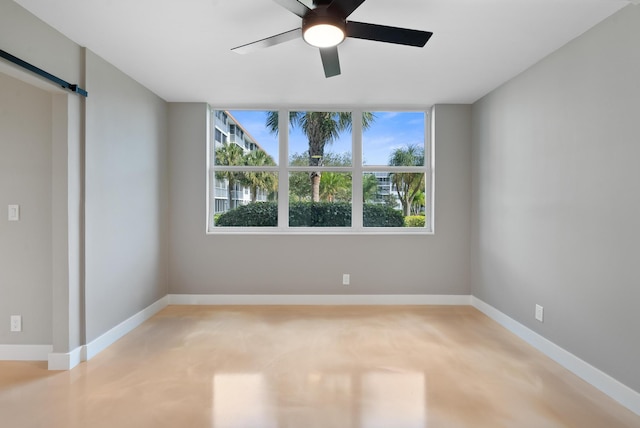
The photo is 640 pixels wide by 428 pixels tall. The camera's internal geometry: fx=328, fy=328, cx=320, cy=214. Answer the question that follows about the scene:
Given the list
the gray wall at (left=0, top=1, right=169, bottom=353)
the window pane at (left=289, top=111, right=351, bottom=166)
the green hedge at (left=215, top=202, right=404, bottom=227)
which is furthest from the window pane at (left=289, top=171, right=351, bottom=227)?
the gray wall at (left=0, top=1, right=169, bottom=353)

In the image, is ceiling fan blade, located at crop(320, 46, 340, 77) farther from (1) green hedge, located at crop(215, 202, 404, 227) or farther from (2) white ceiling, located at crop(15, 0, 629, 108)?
(1) green hedge, located at crop(215, 202, 404, 227)

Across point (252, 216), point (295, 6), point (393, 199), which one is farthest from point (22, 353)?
point (393, 199)

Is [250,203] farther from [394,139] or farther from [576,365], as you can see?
[576,365]

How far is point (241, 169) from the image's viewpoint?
4137 millimetres

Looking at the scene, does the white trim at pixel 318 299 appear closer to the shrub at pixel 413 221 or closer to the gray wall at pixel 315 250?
the gray wall at pixel 315 250

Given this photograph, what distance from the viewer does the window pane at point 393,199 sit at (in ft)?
13.7

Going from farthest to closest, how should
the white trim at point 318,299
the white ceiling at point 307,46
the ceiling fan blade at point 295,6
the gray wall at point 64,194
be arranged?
1. the white trim at point 318,299
2. the gray wall at point 64,194
3. the white ceiling at point 307,46
4. the ceiling fan blade at point 295,6

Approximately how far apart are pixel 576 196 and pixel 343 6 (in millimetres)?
2115

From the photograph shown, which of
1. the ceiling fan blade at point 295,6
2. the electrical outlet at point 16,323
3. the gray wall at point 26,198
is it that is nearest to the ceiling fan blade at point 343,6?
the ceiling fan blade at point 295,6

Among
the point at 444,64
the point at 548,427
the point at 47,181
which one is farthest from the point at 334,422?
the point at 444,64

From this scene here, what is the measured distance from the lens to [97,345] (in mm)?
2703

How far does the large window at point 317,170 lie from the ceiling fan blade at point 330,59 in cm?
168

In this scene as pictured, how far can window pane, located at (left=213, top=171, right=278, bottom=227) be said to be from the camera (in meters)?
4.15

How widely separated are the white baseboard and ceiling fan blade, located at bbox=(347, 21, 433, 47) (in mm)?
3018
